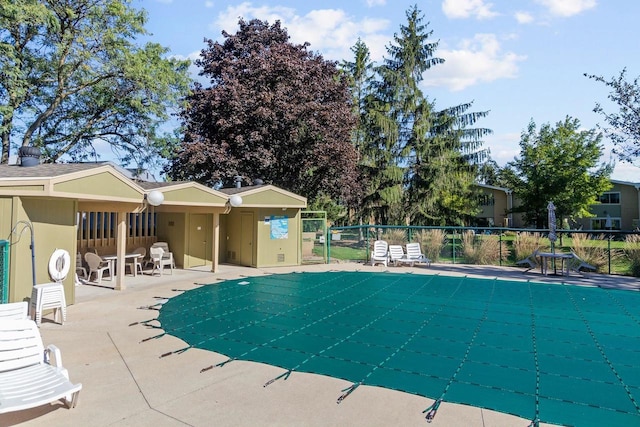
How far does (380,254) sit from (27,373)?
13.0m

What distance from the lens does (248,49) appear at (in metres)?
20.7

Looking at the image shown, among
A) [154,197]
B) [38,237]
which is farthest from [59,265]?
[154,197]

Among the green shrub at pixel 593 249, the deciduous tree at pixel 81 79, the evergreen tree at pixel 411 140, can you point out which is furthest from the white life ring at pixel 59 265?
the evergreen tree at pixel 411 140

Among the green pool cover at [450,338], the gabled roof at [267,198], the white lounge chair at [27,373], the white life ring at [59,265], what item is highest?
the gabled roof at [267,198]

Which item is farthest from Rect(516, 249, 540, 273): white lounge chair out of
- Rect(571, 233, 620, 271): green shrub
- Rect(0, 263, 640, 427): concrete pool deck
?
Rect(0, 263, 640, 427): concrete pool deck

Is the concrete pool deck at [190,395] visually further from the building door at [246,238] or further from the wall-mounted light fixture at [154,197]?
the building door at [246,238]

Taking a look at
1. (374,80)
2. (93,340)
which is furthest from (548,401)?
(374,80)

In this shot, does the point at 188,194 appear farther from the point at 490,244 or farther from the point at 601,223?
the point at 601,223

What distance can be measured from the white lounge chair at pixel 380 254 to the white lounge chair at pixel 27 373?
12351mm

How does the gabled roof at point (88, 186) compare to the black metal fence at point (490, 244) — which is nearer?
the gabled roof at point (88, 186)

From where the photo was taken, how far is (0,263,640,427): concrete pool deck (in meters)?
3.73

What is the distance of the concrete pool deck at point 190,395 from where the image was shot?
12.2ft

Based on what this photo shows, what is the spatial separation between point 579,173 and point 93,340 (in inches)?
1153

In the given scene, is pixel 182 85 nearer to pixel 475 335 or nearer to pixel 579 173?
pixel 475 335
